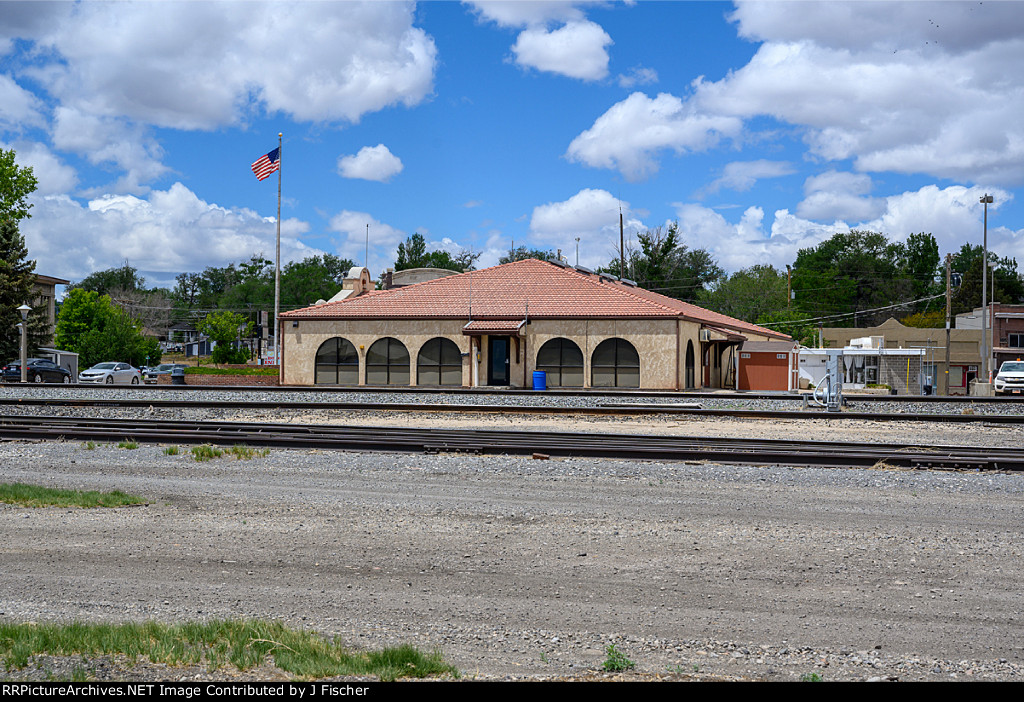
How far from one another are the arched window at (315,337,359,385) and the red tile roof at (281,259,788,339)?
153 centimetres

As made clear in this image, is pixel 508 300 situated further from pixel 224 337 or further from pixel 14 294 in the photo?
pixel 224 337

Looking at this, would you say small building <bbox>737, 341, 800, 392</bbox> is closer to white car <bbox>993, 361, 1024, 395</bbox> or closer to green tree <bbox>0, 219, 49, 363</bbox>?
white car <bbox>993, 361, 1024, 395</bbox>

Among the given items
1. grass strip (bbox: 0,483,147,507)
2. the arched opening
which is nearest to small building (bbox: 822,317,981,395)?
the arched opening

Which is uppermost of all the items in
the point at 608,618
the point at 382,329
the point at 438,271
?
the point at 438,271

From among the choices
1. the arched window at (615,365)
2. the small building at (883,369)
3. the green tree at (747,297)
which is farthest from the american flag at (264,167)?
the green tree at (747,297)

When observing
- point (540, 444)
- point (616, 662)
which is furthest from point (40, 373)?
point (616, 662)

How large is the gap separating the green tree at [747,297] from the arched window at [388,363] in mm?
57252

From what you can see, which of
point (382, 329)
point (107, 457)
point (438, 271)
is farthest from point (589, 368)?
point (107, 457)

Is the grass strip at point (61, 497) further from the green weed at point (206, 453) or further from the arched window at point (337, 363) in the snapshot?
the arched window at point (337, 363)

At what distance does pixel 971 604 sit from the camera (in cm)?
637

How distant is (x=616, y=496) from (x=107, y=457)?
9.35 metres

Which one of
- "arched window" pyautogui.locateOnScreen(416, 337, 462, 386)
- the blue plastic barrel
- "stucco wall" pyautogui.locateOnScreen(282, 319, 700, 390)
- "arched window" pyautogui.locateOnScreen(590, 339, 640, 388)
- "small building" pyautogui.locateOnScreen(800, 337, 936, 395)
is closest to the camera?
the blue plastic barrel

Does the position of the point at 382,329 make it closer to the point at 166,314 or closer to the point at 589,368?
the point at 589,368

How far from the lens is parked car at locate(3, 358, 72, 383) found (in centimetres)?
4619
